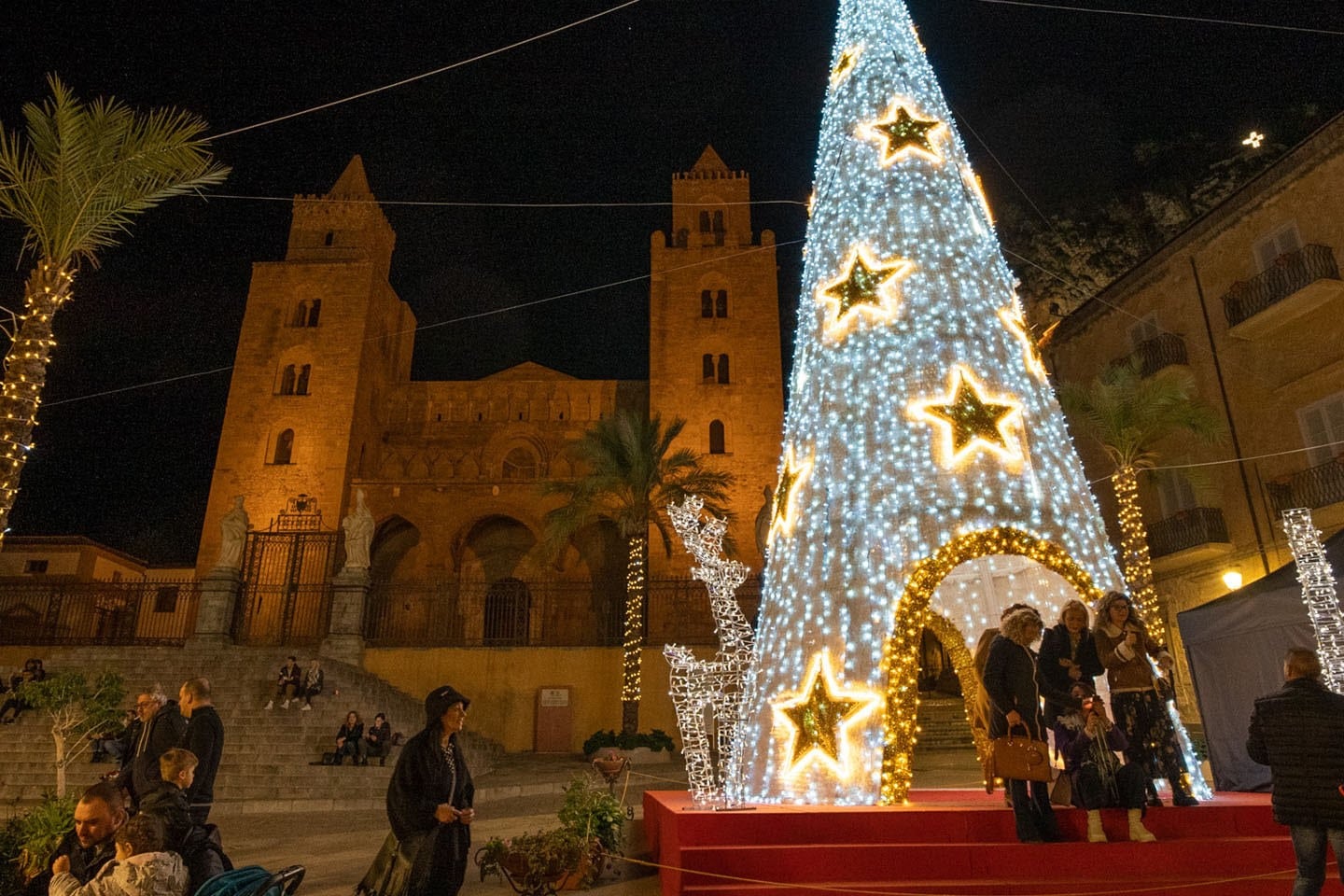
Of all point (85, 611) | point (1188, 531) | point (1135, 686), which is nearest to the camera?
point (1135, 686)

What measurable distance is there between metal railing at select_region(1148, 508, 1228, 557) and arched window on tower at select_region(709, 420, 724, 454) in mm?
14282

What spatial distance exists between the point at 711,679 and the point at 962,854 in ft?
9.46

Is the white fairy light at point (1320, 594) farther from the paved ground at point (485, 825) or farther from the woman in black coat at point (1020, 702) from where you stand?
the paved ground at point (485, 825)

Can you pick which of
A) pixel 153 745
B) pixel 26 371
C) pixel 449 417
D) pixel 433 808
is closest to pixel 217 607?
pixel 26 371

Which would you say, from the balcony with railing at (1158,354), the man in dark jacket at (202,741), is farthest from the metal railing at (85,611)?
the balcony with railing at (1158,354)

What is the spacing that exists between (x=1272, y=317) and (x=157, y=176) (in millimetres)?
A: 18538

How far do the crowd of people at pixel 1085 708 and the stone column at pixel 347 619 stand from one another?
15.7 meters

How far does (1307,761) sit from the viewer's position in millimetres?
3959

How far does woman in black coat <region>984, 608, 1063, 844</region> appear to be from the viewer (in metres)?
4.92

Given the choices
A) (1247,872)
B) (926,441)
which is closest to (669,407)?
(926,441)

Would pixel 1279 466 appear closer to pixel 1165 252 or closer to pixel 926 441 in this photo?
pixel 1165 252

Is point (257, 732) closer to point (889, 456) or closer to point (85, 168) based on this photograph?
point (85, 168)

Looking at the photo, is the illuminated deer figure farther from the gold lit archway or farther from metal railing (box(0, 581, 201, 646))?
metal railing (box(0, 581, 201, 646))

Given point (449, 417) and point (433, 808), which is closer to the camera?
point (433, 808)
